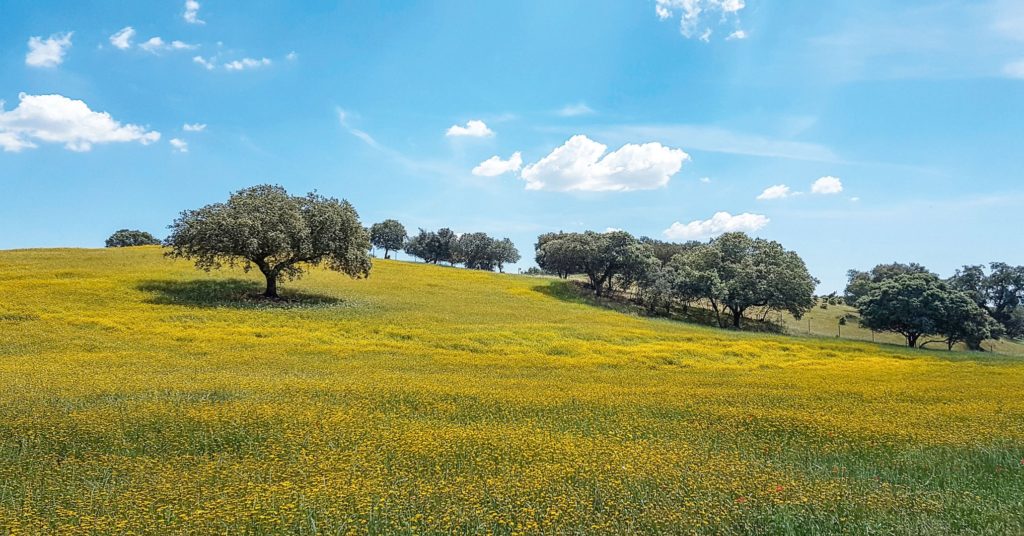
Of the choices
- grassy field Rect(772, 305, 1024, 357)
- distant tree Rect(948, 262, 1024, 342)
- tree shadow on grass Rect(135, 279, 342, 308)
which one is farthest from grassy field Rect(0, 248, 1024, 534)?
distant tree Rect(948, 262, 1024, 342)

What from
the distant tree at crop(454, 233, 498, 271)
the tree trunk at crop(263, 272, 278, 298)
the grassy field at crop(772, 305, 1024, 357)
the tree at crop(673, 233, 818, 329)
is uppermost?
the distant tree at crop(454, 233, 498, 271)

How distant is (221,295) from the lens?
136 feet

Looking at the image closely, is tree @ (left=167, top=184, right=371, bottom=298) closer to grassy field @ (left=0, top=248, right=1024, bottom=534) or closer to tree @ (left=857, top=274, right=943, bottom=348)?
grassy field @ (left=0, top=248, right=1024, bottom=534)

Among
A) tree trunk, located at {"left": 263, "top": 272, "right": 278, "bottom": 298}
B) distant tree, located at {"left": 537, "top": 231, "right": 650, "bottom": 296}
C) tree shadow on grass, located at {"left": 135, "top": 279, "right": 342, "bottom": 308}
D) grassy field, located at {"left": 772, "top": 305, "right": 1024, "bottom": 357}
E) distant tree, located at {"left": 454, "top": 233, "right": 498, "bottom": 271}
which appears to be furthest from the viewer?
distant tree, located at {"left": 454, "top": 233, "right": 498, "bottom": 271}

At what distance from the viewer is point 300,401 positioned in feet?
45.4

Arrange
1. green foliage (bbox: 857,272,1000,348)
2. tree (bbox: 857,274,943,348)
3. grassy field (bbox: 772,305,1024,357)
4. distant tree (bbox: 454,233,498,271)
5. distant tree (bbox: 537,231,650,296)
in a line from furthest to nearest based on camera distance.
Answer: distant tree (bbox: 454,233,498,271) < grassy field (bbox: 772,305,1024,357) < distant tree (bbox: 537,231,650,296) < tree (bbox: 857,274,943,348) < green foliage (bbox: 857,272,1000,348)

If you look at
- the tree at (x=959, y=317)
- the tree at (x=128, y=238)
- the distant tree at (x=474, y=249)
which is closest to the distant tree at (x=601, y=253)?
the tree at (x=959, y=317)

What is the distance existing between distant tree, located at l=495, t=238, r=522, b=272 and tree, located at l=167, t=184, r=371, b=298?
91.9 m

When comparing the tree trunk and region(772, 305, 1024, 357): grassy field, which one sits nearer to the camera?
the tree trunk

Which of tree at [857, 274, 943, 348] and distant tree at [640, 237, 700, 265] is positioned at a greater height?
distant tree at [640, 237, 700, 265]

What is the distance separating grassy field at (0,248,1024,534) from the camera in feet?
23.0

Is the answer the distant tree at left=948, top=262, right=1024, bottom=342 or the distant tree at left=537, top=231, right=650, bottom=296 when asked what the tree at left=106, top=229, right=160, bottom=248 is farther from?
the distant tree at left=948, top=262, right=1024, bottom=342

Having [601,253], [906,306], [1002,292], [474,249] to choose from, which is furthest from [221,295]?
[1002,292]

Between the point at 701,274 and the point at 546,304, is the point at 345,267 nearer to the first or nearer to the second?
the point at 546,304
